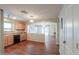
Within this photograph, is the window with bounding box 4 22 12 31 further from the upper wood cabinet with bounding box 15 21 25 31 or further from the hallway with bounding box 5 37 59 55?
the hallway with bounding box 5 37 59 55

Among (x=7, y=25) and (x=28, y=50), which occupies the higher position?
(x=7, y=25)

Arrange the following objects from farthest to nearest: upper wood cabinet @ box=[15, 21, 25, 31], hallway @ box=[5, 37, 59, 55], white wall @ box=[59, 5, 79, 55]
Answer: upper wood cabinet @ box=[15, 21, 25, 31] → hallway @ box=[5, 37, 59, 55] → white wall @ box=[59, 5, 79, 55]

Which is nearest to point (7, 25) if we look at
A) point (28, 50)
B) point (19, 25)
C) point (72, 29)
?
point (19, 25)

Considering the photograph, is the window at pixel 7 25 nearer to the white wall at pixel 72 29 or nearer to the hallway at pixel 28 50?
the hallway at pixel 28 50

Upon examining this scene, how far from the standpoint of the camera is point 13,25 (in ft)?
5.50

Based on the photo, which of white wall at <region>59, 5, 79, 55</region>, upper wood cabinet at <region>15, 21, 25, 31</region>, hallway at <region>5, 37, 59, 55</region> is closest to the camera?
white wall at <region>59, 5, 79, 55</region>

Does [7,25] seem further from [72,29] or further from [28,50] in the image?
[72,29]

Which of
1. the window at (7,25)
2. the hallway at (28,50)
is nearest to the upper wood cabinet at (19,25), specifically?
the window at (7,25)

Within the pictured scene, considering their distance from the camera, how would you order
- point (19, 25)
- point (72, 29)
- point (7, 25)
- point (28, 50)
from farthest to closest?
point (28, 50) → point (19, 25) → point (7, 25) → point (72, 29)

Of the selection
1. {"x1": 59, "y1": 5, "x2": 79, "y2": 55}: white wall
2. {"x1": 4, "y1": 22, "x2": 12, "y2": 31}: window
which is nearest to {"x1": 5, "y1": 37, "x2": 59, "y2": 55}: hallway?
{"x1": 59, "y1": 5, "x2": 79, "y2": 55}: white wall

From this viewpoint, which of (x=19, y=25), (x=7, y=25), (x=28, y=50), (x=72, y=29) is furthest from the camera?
(x=28, y=50)
